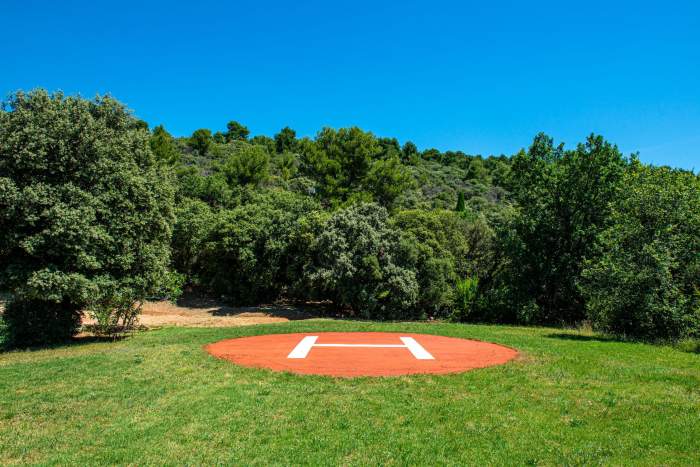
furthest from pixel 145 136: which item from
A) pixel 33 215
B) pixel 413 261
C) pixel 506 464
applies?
pixel 506 464

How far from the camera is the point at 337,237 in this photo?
21.9m

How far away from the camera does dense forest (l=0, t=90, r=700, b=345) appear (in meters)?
12.5

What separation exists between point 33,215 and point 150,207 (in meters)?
3.18

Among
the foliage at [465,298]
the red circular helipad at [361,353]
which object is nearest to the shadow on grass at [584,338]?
the red circular helipad at [361,353]

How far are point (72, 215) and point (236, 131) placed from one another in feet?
286

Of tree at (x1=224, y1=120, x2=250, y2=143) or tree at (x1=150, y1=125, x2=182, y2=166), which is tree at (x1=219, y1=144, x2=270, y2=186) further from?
tree at (x1=224, y1=120, x2=250, y2=143)

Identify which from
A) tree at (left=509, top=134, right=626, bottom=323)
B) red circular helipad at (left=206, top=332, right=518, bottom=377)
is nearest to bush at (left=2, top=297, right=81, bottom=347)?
red circular helipad at (left=206, top=332, right=518, bottom=377)

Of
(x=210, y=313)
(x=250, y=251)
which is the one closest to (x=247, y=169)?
(x=250, y=251)

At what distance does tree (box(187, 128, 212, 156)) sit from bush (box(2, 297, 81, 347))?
59393mm

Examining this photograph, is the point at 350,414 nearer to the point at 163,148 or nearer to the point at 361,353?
the point at 361,353

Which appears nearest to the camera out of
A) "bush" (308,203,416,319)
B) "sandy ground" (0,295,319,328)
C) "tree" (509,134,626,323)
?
"sandy ground" (0,295,319,328)

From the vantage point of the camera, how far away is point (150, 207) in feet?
47.1

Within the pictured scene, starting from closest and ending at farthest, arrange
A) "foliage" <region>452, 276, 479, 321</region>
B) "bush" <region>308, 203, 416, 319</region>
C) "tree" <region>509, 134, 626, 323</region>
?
"bush" <region>308, 203, 416, 319</region>, "tree" <region>509, 134, 626, 323</region>, "foliage" <region>452, 276, 479, 321</region>

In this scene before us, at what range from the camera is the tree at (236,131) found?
9379 centimetres
